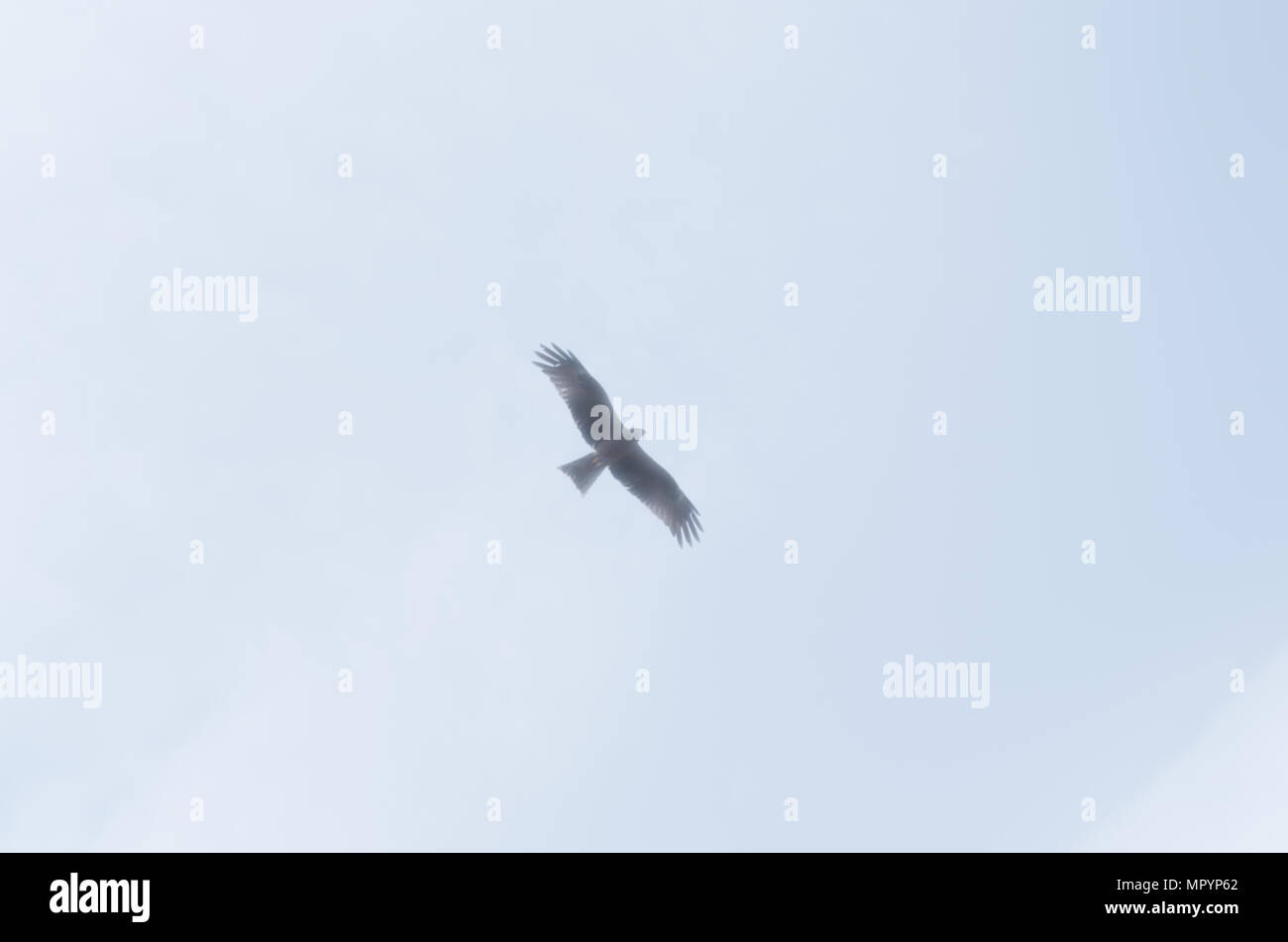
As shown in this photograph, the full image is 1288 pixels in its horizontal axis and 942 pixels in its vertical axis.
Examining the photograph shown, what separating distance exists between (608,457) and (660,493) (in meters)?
1.44

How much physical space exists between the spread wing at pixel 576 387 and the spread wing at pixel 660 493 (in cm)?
97

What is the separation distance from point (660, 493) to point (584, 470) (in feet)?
5.72

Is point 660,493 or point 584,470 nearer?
point 584,470

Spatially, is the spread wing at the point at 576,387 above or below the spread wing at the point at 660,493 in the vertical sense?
above

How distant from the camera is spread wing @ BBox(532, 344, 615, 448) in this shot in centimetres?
2061

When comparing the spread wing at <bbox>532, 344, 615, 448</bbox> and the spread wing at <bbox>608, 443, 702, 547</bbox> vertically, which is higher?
the spread wing at <bbox>532, 344, 615, 448</bbox>

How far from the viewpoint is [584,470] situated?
2059 centimetres

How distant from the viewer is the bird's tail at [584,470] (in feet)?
67.1

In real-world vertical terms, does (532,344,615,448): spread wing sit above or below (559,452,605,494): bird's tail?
above

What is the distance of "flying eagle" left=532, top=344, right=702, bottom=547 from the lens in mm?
20453
